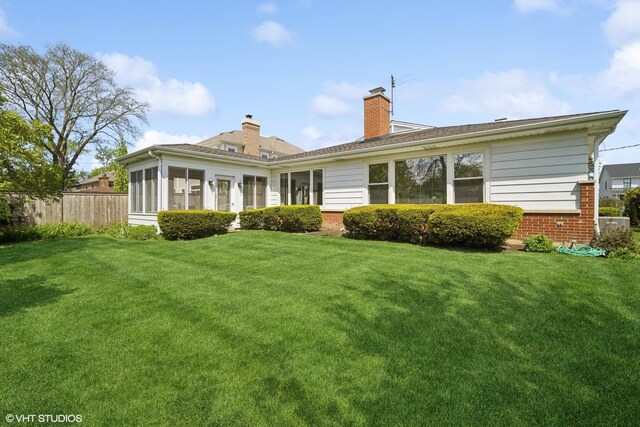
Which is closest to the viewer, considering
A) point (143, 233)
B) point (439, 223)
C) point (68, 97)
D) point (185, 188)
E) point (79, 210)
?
point (439, 223)

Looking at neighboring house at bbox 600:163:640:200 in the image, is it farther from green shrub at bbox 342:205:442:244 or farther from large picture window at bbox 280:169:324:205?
green shrub at bbox 342:205:442:244

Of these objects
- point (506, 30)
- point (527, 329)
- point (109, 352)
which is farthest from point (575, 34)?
point (109, 352)

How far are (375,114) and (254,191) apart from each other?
21.5 ft

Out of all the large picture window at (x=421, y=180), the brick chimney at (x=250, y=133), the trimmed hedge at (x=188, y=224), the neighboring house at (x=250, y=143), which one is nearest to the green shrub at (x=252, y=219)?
the trimmed hedge at (x=188, y=224)

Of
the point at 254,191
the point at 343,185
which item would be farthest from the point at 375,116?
the point at 254,191

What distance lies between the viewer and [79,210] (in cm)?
1334

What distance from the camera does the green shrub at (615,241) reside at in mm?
6496

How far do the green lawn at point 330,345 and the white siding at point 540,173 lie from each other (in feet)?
8.36

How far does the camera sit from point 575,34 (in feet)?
31.1

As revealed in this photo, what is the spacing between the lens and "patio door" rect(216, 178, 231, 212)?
1305 centimetres

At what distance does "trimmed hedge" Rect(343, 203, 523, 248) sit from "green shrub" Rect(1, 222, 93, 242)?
33.9 ft

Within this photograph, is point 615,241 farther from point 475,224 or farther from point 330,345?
point 330,345

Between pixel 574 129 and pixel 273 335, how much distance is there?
8.40 meters

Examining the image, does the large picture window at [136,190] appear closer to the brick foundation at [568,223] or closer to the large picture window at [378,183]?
the large picture window at [378,183]
